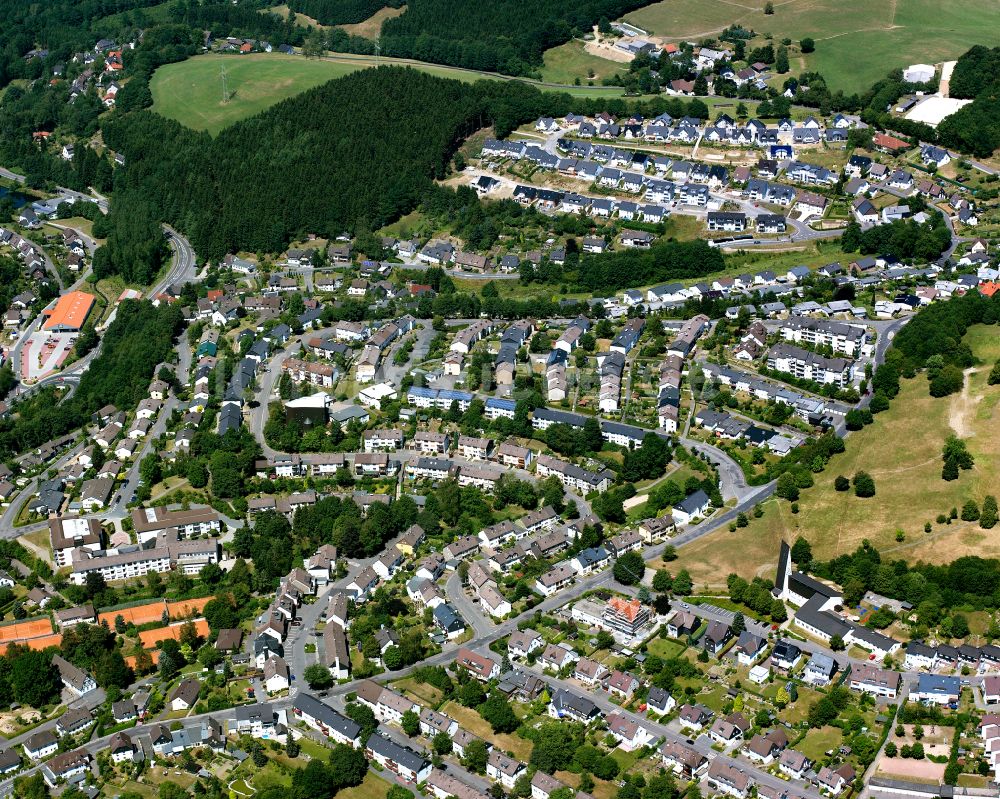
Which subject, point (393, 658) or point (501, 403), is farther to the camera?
point (501, 403)

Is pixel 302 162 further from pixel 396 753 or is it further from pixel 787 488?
pixel 396 753

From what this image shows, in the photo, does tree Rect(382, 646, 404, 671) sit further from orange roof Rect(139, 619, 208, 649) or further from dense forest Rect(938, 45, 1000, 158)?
dense forest Rect(938, 45, 1000, 158)

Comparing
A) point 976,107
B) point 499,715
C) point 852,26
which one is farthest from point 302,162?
point 499,715

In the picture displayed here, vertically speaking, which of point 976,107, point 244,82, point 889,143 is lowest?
point 244,82

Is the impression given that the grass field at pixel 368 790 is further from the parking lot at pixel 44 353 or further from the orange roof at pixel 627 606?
the parking lot at pixel 44 353

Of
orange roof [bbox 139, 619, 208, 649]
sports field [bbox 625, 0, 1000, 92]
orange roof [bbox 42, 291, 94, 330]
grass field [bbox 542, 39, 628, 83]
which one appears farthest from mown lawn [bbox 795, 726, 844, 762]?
grass field [bbox 542, 39, 628, 83]

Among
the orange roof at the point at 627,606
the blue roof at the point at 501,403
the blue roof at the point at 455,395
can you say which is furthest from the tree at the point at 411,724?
the blue roof at the point at 455,395
